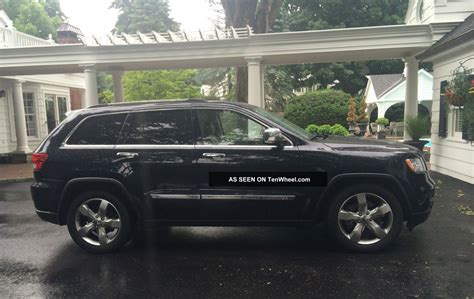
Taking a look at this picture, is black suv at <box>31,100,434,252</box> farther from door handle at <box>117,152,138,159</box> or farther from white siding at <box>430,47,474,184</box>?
white siding at <box>430,47,474,184</box>

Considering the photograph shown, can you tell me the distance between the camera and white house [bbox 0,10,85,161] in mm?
14508

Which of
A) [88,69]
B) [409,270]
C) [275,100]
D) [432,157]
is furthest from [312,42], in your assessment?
[275,100]

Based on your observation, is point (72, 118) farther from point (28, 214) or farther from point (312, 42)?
point (312, 42)

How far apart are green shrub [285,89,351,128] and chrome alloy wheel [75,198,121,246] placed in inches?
461

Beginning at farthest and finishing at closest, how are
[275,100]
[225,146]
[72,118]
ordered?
[275,100] < [72,118] < [225,146]

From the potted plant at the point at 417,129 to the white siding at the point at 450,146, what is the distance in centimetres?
28

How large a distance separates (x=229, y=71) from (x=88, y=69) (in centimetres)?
1585

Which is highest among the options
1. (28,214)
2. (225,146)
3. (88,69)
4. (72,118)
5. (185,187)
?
(88,69)

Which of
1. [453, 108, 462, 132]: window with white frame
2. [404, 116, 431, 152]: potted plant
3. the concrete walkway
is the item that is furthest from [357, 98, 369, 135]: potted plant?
the concrete walkway

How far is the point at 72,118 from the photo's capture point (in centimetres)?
486

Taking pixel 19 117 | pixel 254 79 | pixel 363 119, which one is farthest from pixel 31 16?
pixel 254 79

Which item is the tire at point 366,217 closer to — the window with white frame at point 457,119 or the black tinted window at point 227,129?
the black tinted window at point 227,129

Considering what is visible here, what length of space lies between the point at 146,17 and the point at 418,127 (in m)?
39.6

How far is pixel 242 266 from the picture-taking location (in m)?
4.21
